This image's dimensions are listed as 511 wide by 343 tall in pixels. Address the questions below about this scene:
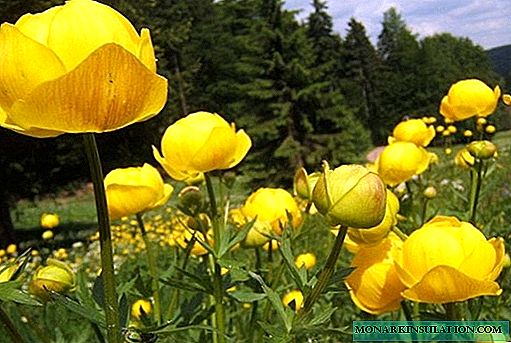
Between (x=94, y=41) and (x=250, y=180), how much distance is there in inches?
441

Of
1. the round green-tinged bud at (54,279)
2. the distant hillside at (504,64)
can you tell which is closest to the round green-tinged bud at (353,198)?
the round green-tinged bud at (54,279)

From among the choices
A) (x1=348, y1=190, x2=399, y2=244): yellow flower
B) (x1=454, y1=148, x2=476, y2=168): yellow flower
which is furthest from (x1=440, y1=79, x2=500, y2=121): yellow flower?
(x1=348, y1=190, x2=399, y2=244): yellow flower

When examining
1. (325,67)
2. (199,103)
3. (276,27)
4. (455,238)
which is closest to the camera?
(455,238)

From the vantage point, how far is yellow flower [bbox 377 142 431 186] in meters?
Result: 1.04

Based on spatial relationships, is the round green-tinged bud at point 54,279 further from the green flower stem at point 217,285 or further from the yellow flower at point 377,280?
the yellow flower at point 377,280

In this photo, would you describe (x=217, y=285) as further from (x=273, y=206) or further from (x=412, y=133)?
(x=412, y=133)

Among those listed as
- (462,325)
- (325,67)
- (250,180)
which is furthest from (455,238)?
(325,67)

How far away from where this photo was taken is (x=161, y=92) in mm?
441

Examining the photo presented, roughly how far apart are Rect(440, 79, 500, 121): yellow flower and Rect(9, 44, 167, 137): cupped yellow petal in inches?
34.8

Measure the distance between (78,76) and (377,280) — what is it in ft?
1.12

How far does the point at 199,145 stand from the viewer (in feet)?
2.67

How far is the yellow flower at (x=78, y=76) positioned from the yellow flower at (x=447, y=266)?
25 centimetres

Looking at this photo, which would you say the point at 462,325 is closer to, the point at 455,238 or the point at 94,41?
the point at 455,238

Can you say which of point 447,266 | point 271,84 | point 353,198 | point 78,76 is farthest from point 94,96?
point 271,84
